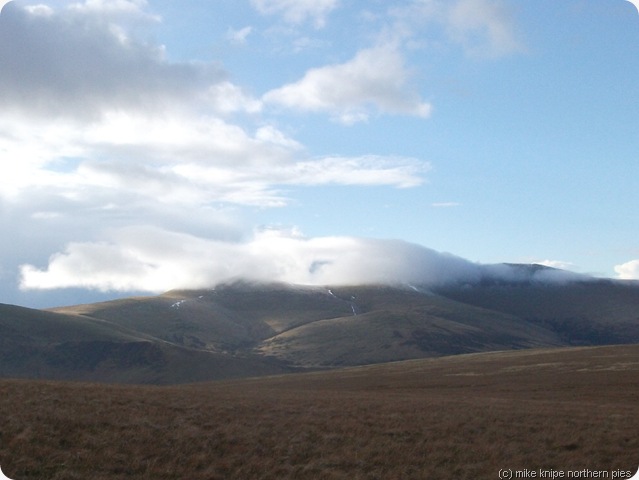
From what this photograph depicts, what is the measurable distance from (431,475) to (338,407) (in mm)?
12775

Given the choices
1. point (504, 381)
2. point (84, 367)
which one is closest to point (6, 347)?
point (84, 367)

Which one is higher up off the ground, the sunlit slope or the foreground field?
the foreground field

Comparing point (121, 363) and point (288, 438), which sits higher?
point (288, 438)

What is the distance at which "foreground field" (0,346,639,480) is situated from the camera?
20.0 metres

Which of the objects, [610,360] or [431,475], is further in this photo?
[610,360]

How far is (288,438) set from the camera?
23797mm

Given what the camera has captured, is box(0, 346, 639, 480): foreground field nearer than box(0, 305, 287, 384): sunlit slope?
Yes

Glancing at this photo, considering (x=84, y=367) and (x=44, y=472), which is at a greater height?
(x=44, y=472)

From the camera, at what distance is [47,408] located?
976 inches

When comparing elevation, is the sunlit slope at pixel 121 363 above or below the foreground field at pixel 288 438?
below

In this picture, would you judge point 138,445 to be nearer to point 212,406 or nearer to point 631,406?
point 212,406

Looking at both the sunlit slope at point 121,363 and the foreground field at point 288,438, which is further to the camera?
the sunlit slope at point 121,363

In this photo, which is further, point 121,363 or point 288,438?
point 121,363

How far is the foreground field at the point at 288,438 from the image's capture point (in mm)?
19984
